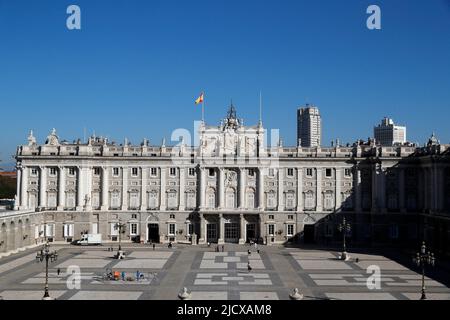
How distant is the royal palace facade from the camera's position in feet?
263

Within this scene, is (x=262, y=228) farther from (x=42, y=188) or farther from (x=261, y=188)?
(x=42, y=188)

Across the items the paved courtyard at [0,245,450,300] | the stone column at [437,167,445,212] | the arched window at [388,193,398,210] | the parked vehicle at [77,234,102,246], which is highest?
the stone column at [437,167,445,212]

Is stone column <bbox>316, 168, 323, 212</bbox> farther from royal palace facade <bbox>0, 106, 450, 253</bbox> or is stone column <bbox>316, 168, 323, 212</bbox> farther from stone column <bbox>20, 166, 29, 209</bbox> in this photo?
stone column <bbox>20, 166, 29, 209</bbox>

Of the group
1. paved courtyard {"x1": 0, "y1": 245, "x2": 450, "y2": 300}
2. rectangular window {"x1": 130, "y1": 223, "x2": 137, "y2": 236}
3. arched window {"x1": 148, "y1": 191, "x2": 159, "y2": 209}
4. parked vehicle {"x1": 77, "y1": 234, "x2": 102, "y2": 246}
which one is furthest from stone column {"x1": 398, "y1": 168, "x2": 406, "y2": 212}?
parked vehicle {"x1": 77, "y1": 234, "x2": 102, "y2": 246}

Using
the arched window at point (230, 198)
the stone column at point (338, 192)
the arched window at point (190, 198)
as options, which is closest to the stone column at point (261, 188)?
the arched window at point (230, 198)

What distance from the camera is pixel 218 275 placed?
55.0 meters

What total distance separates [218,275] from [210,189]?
27.4m

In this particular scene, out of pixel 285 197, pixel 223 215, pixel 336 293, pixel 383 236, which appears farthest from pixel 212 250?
pixel 336 293

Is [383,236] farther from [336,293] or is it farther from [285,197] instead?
[336,293]

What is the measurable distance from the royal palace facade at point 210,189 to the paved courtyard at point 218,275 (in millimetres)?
7500

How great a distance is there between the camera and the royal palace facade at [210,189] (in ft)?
263

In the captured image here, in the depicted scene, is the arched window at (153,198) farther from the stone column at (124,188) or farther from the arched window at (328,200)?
the arched window at (328,200)

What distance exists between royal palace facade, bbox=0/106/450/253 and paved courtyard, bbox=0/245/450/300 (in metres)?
7.50

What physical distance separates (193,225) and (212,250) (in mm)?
8260
